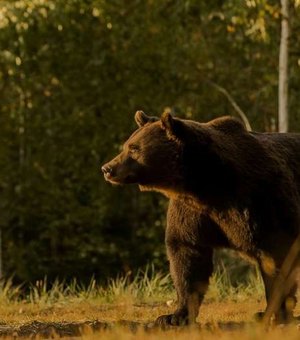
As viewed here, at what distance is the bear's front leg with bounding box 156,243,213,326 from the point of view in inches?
322

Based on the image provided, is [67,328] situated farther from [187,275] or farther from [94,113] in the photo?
[94,113]

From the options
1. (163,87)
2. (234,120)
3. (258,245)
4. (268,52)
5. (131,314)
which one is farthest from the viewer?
(163,87)

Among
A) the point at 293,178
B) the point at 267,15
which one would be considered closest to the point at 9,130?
the point at 267,15

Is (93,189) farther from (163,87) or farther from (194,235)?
(194,235)

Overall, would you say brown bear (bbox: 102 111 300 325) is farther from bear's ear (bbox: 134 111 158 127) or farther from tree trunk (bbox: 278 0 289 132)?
tree trunk (bbox: 278 0 289 132)

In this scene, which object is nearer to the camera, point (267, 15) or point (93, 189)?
point (267, 15)

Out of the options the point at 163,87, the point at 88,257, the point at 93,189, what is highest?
the point at 163,87

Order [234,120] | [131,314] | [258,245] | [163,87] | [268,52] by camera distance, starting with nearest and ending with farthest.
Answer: [258,245], [234,120], [131,314], [268,52], [163,87]

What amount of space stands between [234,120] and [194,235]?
1.07m

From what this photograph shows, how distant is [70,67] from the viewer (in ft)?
74.7

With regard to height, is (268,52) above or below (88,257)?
above

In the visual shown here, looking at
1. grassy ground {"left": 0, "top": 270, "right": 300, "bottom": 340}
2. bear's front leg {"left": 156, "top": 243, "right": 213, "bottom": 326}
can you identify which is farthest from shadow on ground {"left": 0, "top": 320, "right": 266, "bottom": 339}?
bear's front leg {"left": 156, "top": 243, "right": 213, "bottom": 326}

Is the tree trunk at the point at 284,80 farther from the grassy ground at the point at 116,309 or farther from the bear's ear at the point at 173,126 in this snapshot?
the bear's ear at the point at 173,126

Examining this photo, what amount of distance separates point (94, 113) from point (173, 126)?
1517 cm
